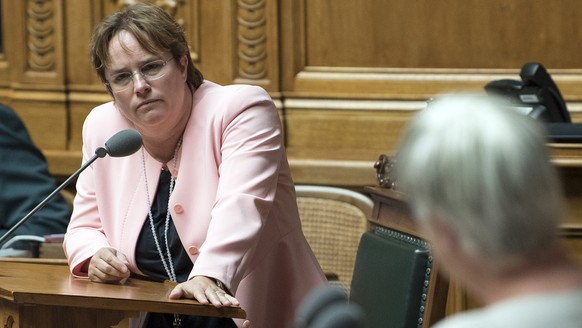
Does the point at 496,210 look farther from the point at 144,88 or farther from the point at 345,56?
the point at 345,56

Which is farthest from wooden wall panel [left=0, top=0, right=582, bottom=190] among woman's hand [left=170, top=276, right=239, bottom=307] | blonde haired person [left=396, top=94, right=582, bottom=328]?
blonde haired person [left=396, top=94, right=582, bottom=328]

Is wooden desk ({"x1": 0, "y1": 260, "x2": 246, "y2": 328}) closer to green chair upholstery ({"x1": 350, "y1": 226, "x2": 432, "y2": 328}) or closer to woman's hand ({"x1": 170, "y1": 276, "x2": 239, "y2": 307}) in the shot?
woman's hand ({"x1": 170, "y1": 276, "x2": 239, "y2": 307})

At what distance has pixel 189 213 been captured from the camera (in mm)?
2834

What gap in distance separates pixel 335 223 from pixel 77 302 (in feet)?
6.28

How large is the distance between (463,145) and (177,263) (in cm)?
179

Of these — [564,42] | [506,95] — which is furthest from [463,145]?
[564,42]

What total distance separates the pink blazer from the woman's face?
0.08 metres

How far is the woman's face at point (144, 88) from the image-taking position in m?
2.86

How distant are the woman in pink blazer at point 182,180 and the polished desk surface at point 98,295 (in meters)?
0.10

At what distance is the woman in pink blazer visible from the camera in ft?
9.18

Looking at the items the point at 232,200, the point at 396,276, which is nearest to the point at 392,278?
the point at 396,276

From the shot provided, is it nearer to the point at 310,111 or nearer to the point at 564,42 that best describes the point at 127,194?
the point at 310,111

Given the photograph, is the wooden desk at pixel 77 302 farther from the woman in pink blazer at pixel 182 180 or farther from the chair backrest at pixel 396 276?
the chair backrest at pixel 396 276

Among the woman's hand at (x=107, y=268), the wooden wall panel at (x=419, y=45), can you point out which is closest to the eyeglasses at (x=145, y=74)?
the woman's hand at (x=107, y=268)
